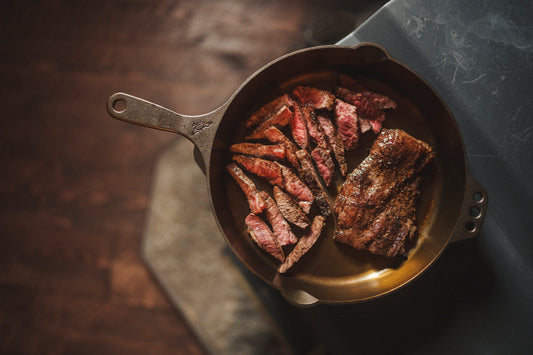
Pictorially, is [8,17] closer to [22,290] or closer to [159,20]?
[159,20]

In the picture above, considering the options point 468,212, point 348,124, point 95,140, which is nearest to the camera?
point 468,212

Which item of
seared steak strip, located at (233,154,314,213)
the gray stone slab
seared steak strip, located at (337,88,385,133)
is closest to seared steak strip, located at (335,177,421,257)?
seared steak strip, located at (233,154,314,213)

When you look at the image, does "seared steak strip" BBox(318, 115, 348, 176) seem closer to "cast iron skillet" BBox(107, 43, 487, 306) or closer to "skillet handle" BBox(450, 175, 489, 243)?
"cast iron skillet" BBox(107, 43, 487, 306)

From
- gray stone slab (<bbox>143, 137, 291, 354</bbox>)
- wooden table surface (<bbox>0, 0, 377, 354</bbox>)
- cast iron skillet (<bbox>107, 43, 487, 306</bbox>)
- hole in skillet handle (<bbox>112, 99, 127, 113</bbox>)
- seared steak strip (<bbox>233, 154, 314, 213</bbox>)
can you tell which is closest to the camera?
hole in skillet handle (<bbox>112, 99, 127, 113</bbox>)

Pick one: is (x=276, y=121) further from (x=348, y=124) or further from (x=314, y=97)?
(x=348, y=124)

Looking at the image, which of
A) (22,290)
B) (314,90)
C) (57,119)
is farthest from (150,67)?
(22,290)

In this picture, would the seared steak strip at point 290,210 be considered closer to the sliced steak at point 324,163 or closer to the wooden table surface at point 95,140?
the sliced steak at point 324,163

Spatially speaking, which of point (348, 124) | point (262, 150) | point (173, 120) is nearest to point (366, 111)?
point (348, 124)

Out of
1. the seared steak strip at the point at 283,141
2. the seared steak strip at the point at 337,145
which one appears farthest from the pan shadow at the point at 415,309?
the seared steak strip at the point at 283,141
